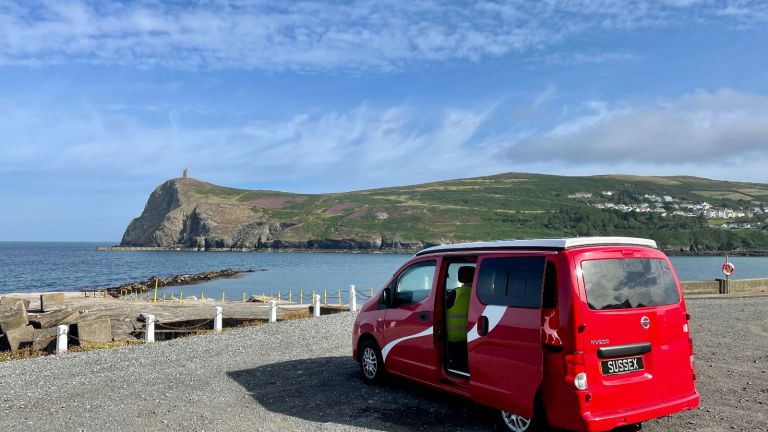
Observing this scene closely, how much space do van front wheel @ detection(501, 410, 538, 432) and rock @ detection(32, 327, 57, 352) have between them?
13452 mm

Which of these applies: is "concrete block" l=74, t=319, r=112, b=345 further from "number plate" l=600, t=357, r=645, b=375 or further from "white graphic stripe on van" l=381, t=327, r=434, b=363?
"number plate" l=600, t=357, r=645, b=375

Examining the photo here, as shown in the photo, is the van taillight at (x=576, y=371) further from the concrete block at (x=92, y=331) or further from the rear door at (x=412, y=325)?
the concrete block at (x=92, y=331)

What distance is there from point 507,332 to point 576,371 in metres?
0.94

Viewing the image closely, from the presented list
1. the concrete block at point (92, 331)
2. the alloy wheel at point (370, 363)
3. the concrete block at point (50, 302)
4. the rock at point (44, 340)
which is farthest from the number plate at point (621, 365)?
the concrete block at point (50, 302)

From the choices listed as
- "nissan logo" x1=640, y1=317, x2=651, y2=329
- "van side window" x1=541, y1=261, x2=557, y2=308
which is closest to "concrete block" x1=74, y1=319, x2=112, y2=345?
"van side window" x1=541, y1=261, x2=557, y2=308

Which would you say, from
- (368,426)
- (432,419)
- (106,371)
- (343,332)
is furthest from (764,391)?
(106,371)

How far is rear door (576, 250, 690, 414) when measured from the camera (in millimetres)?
5629

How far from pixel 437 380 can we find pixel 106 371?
22.3 ft

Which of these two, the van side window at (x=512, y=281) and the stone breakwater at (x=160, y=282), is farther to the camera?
the stone breakwater at (x=160, y=282)

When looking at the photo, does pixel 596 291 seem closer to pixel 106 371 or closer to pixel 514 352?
pixel 514 352

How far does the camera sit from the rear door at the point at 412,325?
7.83 metres

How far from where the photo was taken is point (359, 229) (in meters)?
187

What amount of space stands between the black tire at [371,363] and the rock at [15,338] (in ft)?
41.0

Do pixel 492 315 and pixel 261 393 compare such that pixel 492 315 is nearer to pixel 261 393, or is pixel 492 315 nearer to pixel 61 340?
pixel 261 393
